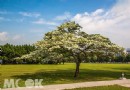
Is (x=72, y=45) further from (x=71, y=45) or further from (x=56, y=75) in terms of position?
(x=56, y=75)

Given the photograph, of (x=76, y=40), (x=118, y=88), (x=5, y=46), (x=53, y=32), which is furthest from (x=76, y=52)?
(x=5, y=46)

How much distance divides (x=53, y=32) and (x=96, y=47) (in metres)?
7.00

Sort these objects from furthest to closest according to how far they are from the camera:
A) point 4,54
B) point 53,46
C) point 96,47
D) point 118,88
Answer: point 4,54 → point 96,47 → point 53,46 → point 118,88

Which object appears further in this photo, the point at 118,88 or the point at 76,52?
the point at 76,52

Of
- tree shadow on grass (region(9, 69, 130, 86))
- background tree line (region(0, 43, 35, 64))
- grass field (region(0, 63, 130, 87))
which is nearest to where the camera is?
tree shadow on grass (region(9, 69, 130, 86))

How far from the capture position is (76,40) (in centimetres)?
3562

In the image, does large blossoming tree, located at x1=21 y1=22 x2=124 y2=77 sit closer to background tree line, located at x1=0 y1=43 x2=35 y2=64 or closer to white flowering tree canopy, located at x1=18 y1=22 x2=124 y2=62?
white flowering tree canopy, located at x1=18 y1=22 x2=124 y2=62

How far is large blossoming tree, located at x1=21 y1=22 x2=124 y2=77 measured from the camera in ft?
116

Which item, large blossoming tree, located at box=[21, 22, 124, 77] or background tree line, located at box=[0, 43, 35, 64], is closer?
large blossoming tree, located at box=[21, 22, 124, 77]

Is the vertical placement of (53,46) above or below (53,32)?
below

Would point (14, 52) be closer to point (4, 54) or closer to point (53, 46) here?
point (4, 54)

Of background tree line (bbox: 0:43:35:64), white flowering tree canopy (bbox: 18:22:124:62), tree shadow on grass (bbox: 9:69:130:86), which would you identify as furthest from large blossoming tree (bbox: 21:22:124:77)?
background tree line (bbox: 0:43:35:64)

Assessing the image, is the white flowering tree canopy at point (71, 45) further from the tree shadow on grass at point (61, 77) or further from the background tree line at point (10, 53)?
the background tree line at point (10, 53)

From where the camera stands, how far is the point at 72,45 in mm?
34594
